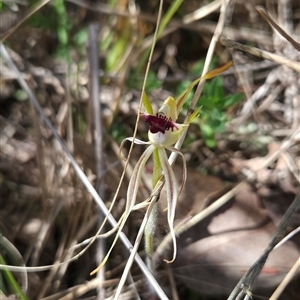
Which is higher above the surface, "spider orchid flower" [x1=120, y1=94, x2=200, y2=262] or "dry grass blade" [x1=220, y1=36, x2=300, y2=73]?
"dry grass blade" [x1=220, y1=36, x2=300, y2=73]

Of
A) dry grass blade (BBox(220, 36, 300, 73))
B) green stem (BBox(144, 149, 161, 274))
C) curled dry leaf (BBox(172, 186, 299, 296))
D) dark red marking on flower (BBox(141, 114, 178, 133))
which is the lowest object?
curled dry leaf (BBox(172, 186, 299, 296))

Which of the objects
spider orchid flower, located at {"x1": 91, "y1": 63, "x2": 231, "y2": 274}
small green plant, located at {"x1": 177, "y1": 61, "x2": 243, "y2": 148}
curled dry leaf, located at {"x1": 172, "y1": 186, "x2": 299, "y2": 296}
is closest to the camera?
spider orchid flower, located at {"x1": 91, "y1": 63, "x2": 231, "y2": 274}

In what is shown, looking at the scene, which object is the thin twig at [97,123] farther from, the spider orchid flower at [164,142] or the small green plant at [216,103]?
the spider orchid flower at [164,142]

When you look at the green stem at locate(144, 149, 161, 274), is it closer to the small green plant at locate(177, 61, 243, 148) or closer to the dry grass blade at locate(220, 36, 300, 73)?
the dry grass blade at locate(220, 36, 300, 73)

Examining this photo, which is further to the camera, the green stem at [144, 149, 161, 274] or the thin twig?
the thin twig

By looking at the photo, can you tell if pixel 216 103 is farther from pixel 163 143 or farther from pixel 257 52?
pixel 163 143

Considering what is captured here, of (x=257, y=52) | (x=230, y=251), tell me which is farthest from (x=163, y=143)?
(x=230, y=251)

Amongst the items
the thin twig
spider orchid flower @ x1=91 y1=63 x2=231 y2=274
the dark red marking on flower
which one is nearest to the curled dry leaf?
the thin twig

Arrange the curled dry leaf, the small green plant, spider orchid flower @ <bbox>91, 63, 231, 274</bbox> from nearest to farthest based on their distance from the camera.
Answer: spider orchid flower @ <bbox>91, 63, 231, 274</bbox>
the curled dry leaf
the small green plant

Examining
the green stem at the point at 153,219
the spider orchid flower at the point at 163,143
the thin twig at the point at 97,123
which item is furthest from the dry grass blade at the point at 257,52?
the thin twig at the point at 97,123

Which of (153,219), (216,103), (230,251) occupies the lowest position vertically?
(230,251)
